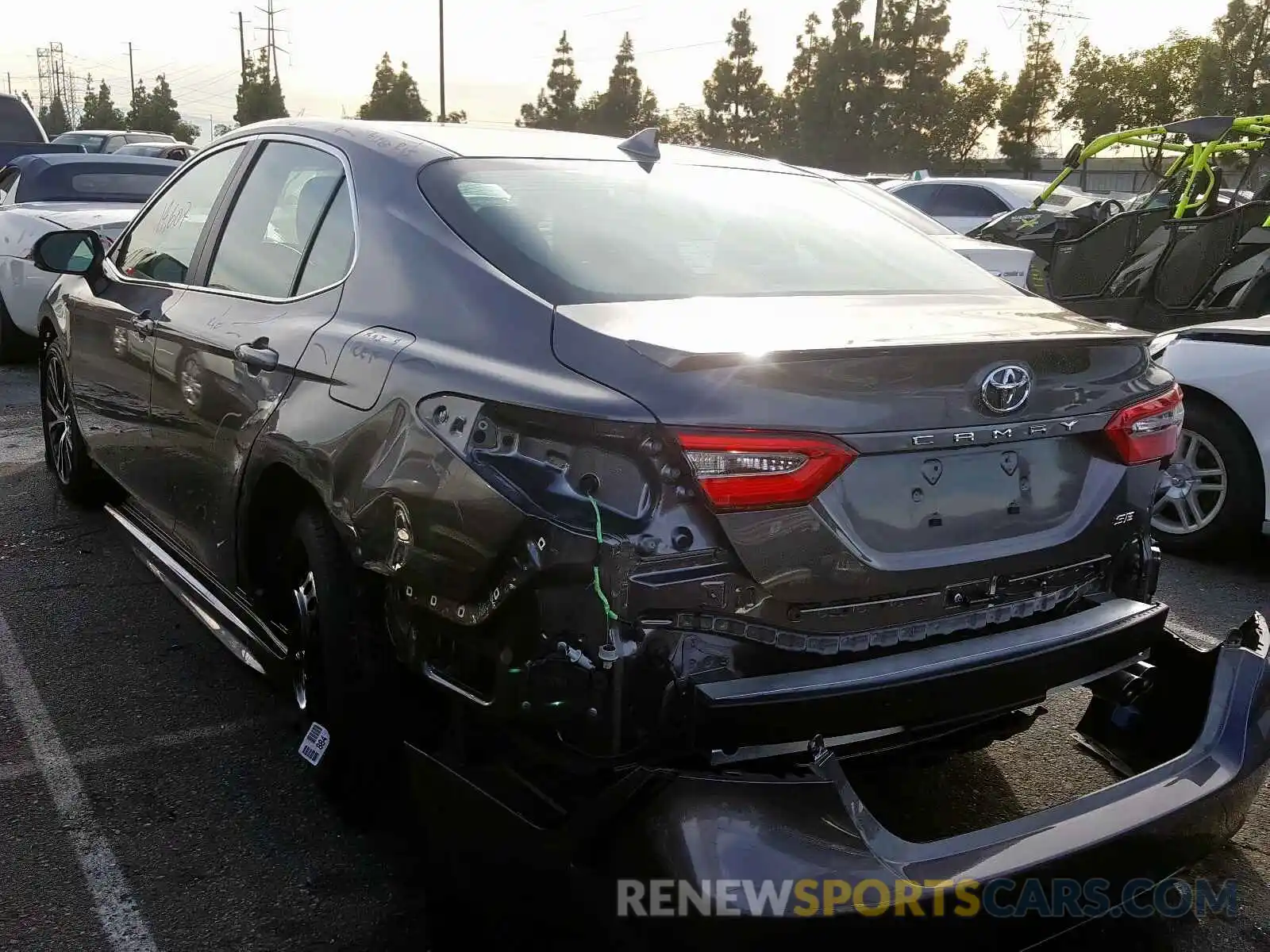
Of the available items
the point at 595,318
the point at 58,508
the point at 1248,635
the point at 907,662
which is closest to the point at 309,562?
the point at 595,318

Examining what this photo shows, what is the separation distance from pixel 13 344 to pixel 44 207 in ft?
3.63

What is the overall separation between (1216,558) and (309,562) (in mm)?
4099

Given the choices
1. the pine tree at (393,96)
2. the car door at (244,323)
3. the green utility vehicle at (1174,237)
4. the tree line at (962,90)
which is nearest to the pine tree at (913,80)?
the tree line at (962,90)

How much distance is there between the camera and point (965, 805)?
284 centimetres

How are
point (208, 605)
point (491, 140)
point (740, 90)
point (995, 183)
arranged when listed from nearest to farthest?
1. point (491, 140)
2. point (208, 605)
3. point (995, 183)
4. point (740, 90)

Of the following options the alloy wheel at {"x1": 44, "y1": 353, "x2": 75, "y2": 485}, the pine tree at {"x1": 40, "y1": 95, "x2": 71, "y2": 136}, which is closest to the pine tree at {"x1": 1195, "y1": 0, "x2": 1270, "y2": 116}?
the alloy wheel at {"x1": 44, "y1": 353, "x2": 75, "y2": 485}

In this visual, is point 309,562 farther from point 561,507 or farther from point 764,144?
point 764,144

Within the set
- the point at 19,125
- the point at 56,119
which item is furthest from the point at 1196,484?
the point at 56,119

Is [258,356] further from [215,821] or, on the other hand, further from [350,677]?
[215,821]

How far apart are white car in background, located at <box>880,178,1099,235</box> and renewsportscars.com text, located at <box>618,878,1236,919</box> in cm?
1247

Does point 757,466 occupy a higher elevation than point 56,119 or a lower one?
lower

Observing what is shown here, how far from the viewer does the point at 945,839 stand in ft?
6.48

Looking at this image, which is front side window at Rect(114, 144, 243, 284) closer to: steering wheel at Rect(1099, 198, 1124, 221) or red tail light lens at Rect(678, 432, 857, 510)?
red tail light lens at Rect(678, 432, 857, 510)

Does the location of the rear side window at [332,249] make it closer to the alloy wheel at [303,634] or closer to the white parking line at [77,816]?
the alloy wheel at [303,634]
